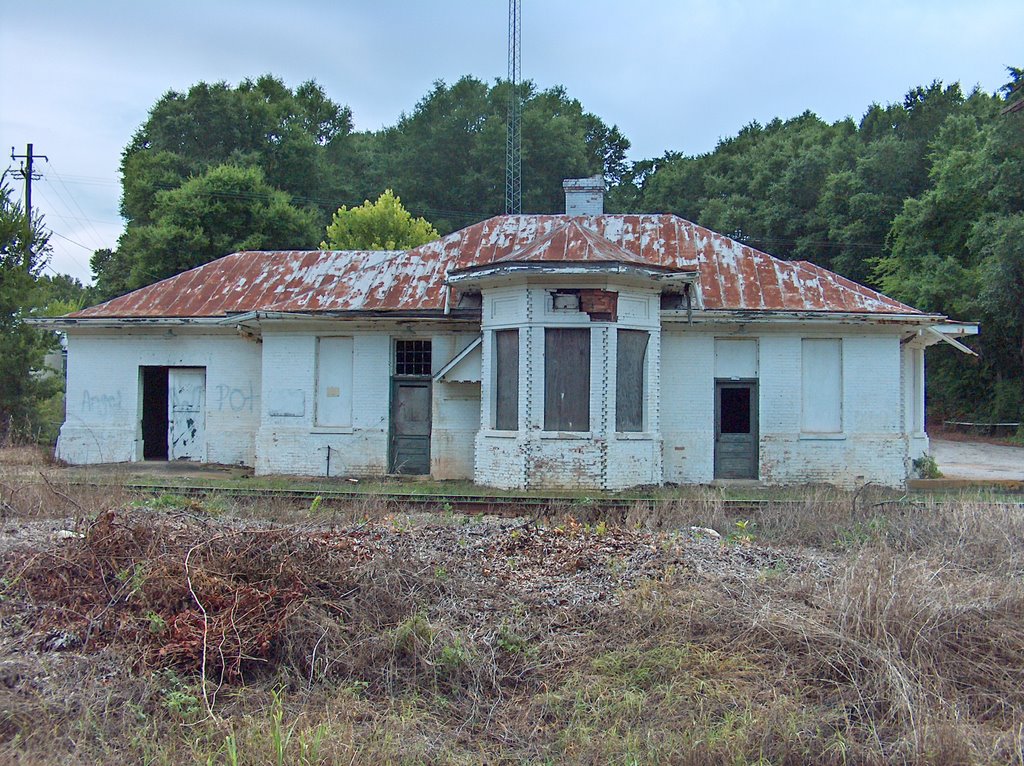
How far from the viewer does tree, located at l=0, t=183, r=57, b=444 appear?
2159 centimetres

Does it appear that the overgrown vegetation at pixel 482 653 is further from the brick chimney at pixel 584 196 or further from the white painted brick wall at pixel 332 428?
the brick chimney at pixel 584 196

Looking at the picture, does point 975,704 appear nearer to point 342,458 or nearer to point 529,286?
point 529,286

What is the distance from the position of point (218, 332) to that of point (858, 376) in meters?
13.0

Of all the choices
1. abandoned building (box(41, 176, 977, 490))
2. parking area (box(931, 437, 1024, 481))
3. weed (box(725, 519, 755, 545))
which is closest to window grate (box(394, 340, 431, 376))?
abandoned building (box(41, 176, 977, 490))

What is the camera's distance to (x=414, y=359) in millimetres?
17625

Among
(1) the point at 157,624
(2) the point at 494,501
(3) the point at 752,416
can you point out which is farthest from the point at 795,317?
(1) the point at 157,624

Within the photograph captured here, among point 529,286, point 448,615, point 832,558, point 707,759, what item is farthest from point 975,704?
point 529,286

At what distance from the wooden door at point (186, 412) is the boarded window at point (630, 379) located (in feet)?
30.4

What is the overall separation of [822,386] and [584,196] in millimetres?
7489

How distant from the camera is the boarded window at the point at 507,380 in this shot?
1507cm

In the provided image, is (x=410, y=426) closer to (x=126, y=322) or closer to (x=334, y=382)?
(x=334, y=382)

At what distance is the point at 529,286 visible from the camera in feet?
48.9

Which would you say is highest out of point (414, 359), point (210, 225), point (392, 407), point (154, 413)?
point (210, 225)

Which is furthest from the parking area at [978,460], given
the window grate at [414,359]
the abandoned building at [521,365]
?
the window grate at [414,359]
